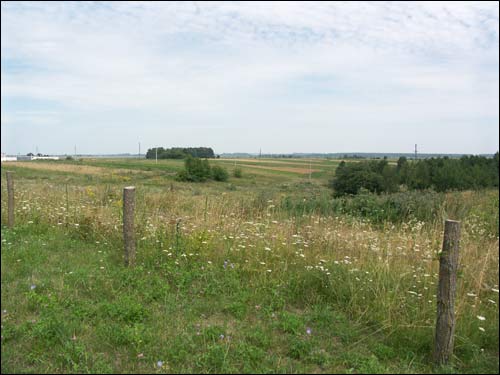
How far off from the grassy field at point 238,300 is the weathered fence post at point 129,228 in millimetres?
186

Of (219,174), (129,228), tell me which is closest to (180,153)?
(219,174)

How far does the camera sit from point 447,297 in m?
2.99

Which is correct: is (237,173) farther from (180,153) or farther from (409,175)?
(409,175)

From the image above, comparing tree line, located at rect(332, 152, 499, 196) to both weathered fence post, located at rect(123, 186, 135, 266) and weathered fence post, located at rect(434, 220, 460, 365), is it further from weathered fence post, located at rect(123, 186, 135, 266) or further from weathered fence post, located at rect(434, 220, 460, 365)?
weathered fence post, located at rect(123, 186, 135, 266)

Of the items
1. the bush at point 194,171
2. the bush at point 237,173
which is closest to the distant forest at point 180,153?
the bush at point 194,171

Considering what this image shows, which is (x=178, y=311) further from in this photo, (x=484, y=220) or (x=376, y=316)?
(x=484, y=220)

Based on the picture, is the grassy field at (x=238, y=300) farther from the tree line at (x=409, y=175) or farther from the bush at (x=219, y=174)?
the bush at (x=219, y=174)

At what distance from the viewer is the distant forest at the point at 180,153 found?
56000mm

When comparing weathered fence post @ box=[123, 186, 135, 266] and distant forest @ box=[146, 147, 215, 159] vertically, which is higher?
distant forest @ box=[146, 147, 215, 159]

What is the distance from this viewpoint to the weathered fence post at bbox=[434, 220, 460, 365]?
296 centimetres

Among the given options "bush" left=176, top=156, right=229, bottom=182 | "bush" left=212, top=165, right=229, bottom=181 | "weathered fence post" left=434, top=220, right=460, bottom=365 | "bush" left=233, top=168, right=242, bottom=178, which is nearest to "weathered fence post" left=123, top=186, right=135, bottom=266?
"weathered fence post" left=434, top=220, right=460, bottom=365

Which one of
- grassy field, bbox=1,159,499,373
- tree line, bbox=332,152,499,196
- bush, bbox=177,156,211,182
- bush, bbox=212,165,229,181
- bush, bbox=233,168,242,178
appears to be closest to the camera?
grassy field, bbox=1,159,499,373

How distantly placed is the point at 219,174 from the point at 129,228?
2089 inches

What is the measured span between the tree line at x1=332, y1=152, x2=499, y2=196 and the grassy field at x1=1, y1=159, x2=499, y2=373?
1.86m
